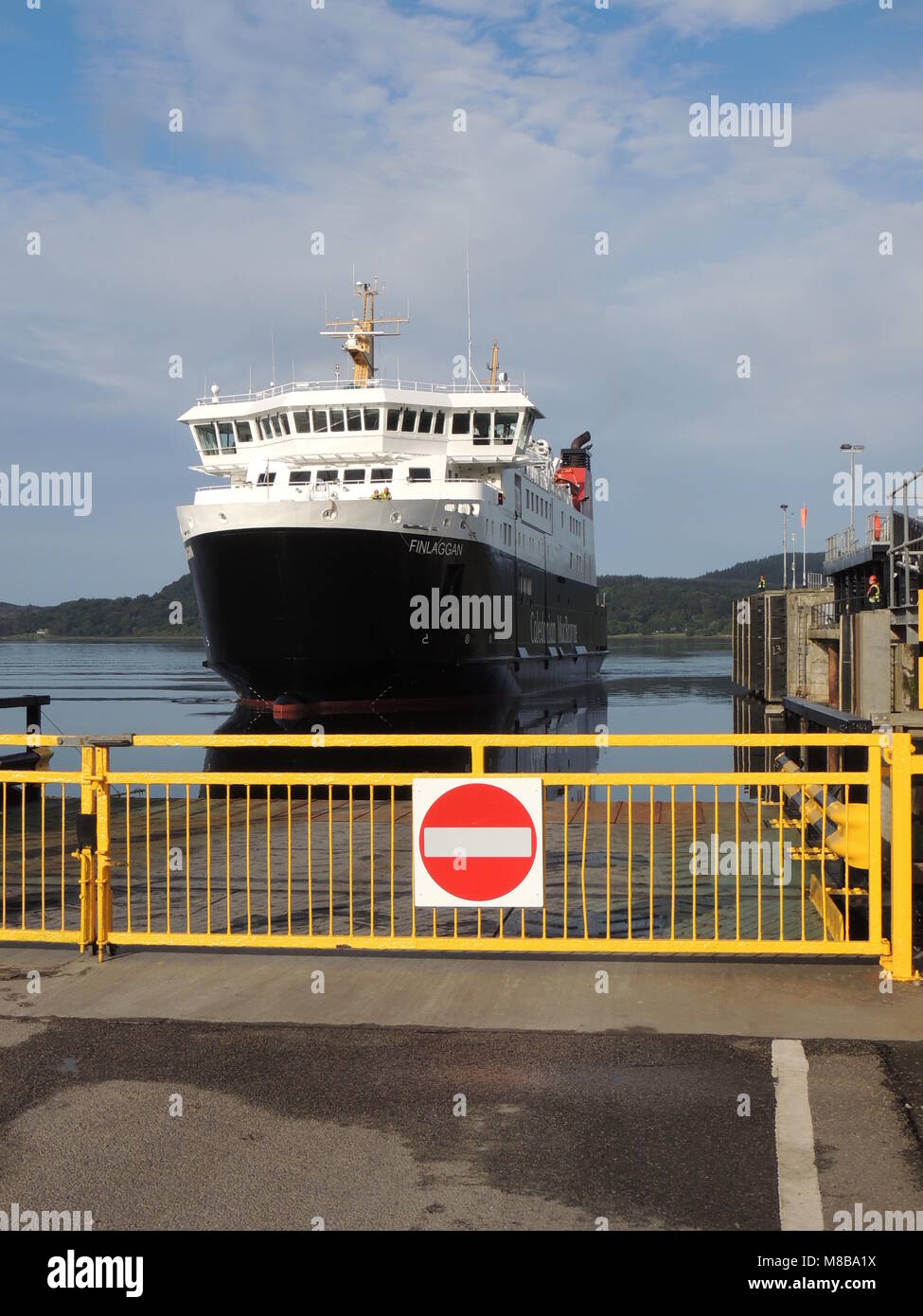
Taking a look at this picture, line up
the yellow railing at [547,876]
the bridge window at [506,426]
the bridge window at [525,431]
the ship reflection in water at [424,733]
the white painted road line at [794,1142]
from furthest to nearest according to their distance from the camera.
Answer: the bridge window at [525,431] < the bridge window at [506,426] < the ship reflection in water at [424,733] < the yellow railing at [547,876] < the white painted road line at [794,1142]

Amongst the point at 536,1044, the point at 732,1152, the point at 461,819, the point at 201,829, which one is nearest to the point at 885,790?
the point at 461,819

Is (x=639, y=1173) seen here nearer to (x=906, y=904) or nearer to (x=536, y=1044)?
(x=536, y=1044)

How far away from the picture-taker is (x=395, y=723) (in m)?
33.5

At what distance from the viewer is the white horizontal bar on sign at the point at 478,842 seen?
6.48 metres

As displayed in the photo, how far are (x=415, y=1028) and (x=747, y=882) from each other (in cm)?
→ 457

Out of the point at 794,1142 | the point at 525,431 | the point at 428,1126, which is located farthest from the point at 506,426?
the point at 794,1142

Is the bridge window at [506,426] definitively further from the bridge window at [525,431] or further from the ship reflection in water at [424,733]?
the ship reflection in water at [424,733]

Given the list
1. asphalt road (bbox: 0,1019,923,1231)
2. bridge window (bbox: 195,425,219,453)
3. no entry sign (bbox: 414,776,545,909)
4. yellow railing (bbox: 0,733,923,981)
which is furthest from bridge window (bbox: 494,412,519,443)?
asphalt road (bbox: 0,1019,923,1231)

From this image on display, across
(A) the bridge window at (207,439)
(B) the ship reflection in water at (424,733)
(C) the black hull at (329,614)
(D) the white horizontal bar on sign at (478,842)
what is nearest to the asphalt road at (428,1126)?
(D) the white horizontal bar on sign at (478,842)

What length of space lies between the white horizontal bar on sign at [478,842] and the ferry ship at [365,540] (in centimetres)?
2653

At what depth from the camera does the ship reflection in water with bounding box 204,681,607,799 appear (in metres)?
24.1

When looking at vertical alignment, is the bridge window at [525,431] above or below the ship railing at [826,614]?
above

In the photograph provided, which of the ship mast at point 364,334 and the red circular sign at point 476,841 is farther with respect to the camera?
the ship mast at point 364,334

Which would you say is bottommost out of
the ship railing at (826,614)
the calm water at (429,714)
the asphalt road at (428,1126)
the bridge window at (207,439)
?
the calm water at (429,714)
